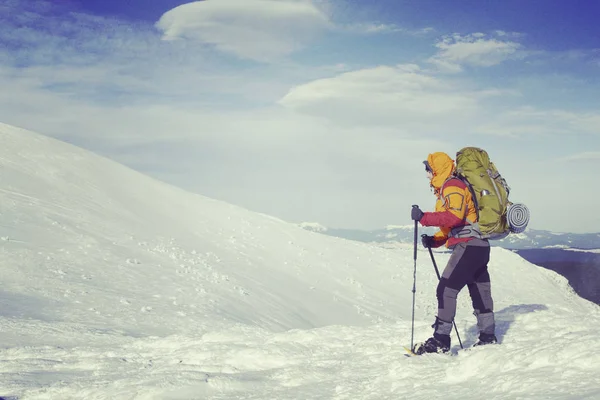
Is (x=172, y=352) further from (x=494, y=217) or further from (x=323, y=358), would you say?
(x=494, y=217)

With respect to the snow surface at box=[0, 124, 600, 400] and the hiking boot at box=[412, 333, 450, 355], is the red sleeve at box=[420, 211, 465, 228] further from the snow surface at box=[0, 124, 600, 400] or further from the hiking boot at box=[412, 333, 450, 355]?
the snow surface at box=[0, 124, 600, 400]

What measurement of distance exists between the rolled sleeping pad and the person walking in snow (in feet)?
1.31

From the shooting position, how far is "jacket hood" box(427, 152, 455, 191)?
650 cm

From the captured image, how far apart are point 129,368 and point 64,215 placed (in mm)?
12389

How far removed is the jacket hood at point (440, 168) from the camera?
21.3 feet

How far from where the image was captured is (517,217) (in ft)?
20.6

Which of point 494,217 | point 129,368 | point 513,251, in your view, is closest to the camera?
point 494,217

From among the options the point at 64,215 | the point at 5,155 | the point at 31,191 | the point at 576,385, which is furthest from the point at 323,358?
the point at 5,155

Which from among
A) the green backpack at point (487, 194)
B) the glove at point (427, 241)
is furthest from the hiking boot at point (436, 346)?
the green backpack at point (487, 194)

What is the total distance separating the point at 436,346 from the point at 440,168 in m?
2.26

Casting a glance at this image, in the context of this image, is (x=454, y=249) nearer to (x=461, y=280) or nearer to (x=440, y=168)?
(x=461, y=280)

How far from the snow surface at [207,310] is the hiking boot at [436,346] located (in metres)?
0.42

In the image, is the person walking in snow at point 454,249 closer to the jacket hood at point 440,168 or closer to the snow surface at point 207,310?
the jacket hood at point 440,168

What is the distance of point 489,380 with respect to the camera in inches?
179
